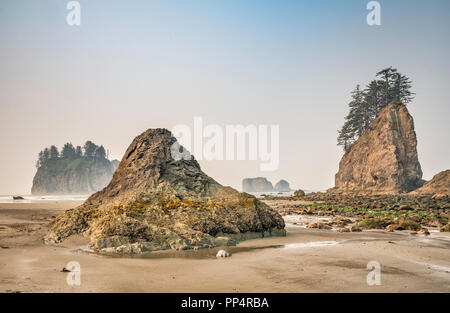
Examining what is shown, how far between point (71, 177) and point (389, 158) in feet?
427

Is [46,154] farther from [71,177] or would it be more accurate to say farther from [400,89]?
[400,89]

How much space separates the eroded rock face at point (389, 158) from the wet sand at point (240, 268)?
56140mm

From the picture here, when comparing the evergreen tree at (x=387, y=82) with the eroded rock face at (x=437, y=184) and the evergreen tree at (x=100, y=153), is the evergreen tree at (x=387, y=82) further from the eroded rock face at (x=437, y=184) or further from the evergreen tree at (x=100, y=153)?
the evergreen tree at (x=100, y=153)

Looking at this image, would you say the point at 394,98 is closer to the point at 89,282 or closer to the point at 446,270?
the point at 446,270

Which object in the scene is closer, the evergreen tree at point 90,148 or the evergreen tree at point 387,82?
the evergreen tree at point 387,82

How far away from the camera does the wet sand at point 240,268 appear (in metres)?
6.03

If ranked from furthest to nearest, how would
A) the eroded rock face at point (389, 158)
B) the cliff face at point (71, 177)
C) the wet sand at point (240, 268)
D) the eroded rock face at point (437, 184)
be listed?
the cliff face at point (71, 177) < the eroded rock face at point (389, 158) < the eroded rock face at point (437, 184) < the wet sand at point (240, 268)

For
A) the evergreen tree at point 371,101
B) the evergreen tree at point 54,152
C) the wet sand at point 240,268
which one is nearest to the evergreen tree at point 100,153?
the evergreen tree at point 54,152

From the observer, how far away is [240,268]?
7.64 meters

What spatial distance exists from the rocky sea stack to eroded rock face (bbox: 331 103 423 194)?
55.5m

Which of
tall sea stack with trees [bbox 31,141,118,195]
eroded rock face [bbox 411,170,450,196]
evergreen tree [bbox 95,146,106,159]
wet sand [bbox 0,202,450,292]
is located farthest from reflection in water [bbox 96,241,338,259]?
evergreen tree [bbox 95,146,106,159]

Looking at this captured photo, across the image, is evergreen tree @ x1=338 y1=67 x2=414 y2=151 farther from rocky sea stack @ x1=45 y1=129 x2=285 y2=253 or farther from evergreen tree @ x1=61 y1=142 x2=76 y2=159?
evergreen tree @ x1=61 y1=142 x2=76 y2=159

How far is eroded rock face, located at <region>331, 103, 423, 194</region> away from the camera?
62.1 meters
